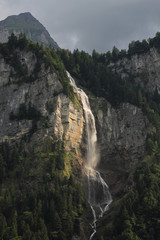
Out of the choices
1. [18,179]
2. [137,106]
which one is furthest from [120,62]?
[18,179]

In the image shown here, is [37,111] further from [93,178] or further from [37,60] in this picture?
[93,178]

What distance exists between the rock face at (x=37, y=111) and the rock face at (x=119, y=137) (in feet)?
27.2

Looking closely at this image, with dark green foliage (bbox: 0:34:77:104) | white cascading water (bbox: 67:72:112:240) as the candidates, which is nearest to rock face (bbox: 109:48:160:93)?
white cascading water (bbox: 67:72:112:240)

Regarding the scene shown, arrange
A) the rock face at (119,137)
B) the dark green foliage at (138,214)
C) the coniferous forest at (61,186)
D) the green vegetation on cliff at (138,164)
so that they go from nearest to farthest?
the dark green foliage at (138,214)
the coniferous forest at (61,186)
the green vegetation on cliff at (138,164)
the rock face at (119,137)

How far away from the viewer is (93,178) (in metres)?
88.4

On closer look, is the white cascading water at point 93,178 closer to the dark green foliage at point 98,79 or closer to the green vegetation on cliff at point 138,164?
the green vegetation on cliff at point 138,164

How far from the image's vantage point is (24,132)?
91562 millimetres

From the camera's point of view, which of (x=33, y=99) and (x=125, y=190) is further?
(x=33, y=99)

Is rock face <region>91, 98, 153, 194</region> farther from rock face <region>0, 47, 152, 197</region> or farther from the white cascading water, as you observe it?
the white cascading water

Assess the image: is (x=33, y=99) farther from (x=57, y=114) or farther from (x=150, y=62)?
(x=150, y=62)

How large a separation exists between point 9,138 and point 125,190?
94.6ft

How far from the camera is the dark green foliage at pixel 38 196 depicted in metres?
62.7

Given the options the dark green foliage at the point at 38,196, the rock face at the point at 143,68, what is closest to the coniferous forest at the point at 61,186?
the dark green foliage at the point at 38,196

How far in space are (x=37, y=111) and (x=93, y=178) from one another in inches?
830
